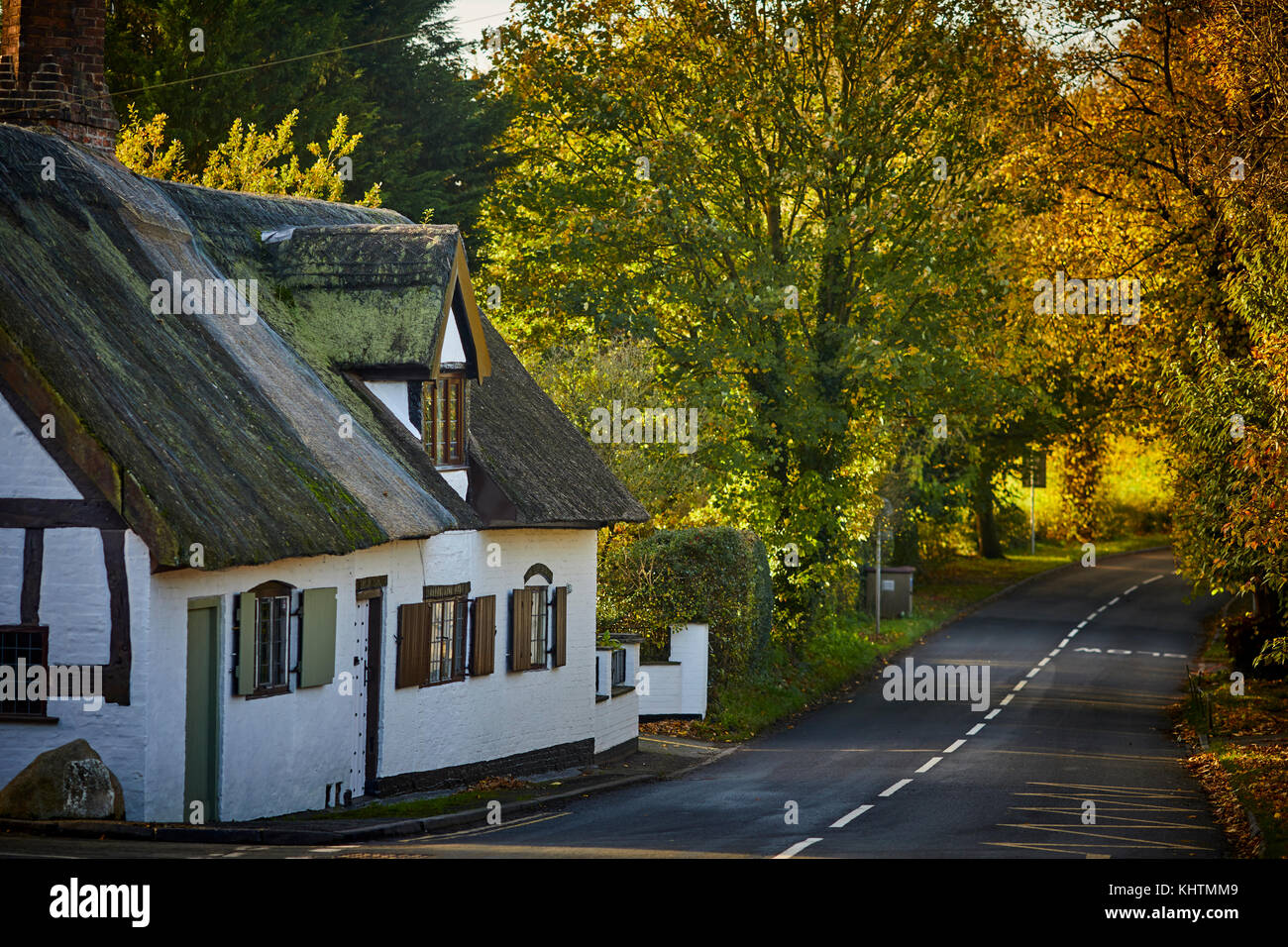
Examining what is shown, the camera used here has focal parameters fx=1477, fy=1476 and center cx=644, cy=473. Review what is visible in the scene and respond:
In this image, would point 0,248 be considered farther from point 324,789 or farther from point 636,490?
point 636,490

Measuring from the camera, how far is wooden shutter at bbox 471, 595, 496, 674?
21828 mm

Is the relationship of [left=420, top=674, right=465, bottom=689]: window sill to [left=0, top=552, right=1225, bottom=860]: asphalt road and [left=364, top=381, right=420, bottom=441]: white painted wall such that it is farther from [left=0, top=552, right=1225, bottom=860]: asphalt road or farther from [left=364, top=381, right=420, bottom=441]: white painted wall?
[left=364, top=381, right=420, bottom=441]: white painted wall

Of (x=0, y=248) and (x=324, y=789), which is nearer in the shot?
(x=0, y=248)


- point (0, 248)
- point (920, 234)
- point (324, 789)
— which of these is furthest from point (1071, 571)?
point (0, 248)

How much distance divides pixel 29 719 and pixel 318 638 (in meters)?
3.76

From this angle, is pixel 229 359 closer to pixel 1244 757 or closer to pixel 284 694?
pixel 284 694

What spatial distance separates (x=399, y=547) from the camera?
66.1 ft

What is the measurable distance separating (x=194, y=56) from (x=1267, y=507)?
33.3 metres

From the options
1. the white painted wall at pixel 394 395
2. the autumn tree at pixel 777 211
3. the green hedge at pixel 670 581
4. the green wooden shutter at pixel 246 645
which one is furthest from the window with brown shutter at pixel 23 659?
the autumn tree at pixel 777 211

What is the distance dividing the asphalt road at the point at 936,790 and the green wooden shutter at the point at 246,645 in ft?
8.51

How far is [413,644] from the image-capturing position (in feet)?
66.8

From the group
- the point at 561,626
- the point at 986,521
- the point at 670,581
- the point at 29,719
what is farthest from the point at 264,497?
the point at 986,521

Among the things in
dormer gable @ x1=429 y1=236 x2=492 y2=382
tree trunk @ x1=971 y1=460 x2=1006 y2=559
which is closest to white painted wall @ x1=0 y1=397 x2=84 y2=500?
dormer gable @ x1=429 y1=236 x2=492 y2=382

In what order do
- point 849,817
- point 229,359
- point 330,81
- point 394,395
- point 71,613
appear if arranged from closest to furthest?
point 71,613, point 849,817, point 229,359, point 394,395, point 330,81
